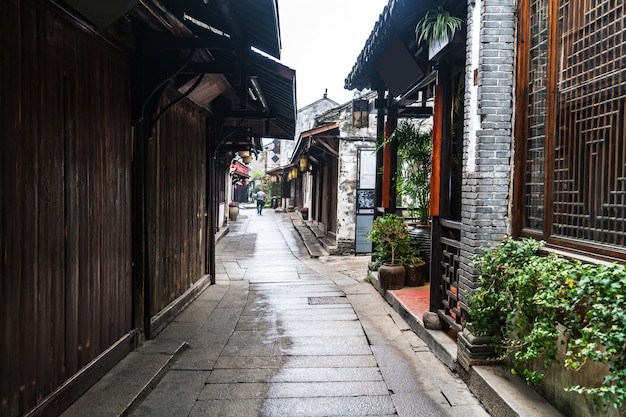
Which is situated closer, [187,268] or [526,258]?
[526,258]

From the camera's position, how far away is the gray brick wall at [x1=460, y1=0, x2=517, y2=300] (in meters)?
4.16

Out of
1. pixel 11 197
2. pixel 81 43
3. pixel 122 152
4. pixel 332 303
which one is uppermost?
pixel 81 43

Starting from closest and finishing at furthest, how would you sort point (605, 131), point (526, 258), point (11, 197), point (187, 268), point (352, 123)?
point (11, 197), point (605, 131), point (526, 258), point (187, 268), point (352, 123)

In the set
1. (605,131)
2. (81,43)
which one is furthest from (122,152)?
(605,131)

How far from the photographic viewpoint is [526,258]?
3.57 meters

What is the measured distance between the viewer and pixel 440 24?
17.0 ft

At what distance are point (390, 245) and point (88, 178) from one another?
5268 mm

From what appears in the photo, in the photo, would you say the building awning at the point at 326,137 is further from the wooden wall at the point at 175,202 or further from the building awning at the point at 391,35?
the wooden wall at the point at 175,202

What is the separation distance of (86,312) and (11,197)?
1.39 m

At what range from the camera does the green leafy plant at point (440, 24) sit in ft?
16.6

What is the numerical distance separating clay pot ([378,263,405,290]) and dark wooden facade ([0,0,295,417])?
10.6 feet

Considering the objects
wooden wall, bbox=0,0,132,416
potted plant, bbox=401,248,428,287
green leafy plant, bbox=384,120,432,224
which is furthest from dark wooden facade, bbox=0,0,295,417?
potted plant, bbox=401,248,428,287

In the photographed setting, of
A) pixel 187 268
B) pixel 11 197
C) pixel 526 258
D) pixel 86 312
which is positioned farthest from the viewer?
pixel 187 268

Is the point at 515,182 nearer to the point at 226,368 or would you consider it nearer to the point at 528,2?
the point at 528,2
